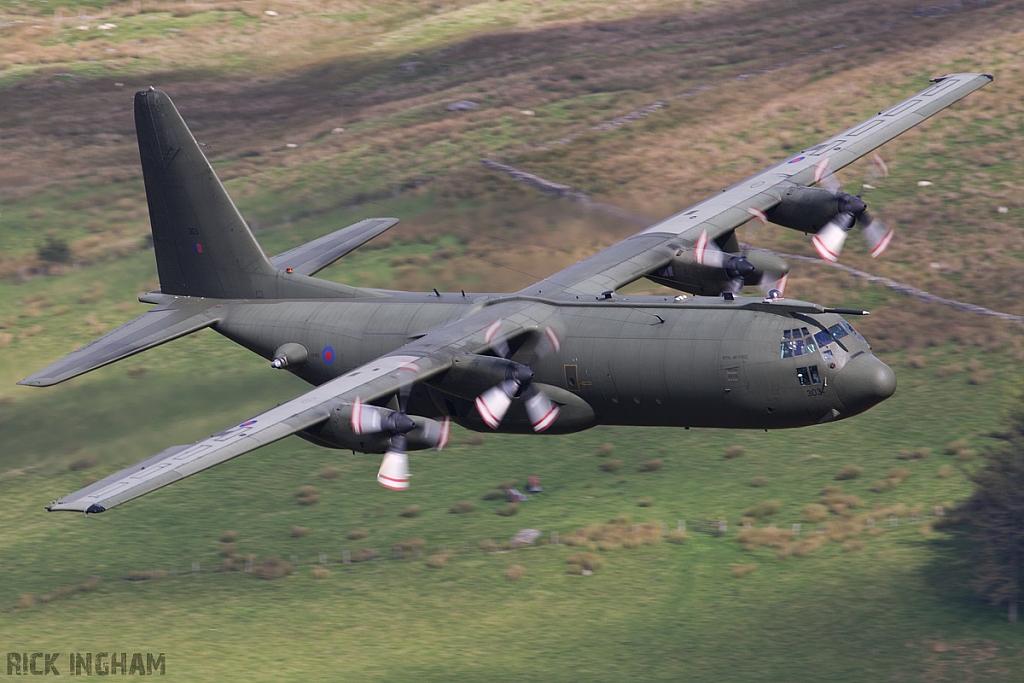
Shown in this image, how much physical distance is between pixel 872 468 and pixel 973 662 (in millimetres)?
12552

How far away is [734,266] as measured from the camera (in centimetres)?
4253

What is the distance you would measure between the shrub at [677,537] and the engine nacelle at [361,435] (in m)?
31.0

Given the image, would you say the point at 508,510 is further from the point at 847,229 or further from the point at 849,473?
the point at 847,229

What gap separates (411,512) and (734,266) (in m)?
29.9

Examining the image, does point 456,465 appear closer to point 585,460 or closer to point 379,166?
point 585,460

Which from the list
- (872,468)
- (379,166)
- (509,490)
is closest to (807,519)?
(872,468)

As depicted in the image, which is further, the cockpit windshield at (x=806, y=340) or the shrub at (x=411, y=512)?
the shrub at (x=411, y=512)

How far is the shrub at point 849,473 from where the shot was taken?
67.0m

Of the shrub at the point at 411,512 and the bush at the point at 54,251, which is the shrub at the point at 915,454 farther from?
the bush at the point at 54,251

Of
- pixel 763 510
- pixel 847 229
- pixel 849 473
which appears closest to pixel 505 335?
pixel 847 229

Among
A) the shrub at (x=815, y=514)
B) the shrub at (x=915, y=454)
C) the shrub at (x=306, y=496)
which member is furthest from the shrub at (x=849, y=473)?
the shrub at (x=306, y=496)

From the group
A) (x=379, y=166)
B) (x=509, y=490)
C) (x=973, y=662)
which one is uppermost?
(x=379, y=166)

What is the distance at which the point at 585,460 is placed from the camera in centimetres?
7075

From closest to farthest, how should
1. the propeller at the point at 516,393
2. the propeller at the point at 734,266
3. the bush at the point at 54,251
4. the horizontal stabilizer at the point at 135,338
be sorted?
the propeller at the point at 516,393 < the horizontal stabilizer at the point at 135,338 < the propeller at the point at 734,266 < the bush at the point at 54,251
